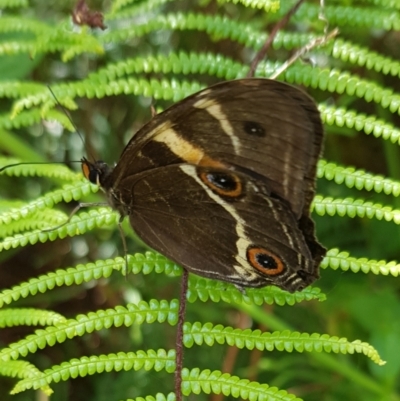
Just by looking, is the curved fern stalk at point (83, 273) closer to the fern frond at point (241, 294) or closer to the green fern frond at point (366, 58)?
the fern frond at point (241, 294)

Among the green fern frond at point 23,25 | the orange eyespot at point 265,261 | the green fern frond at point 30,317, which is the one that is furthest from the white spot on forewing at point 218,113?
the green fern frond at point 23,25

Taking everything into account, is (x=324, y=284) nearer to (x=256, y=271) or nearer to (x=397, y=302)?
(x=397, y=302)

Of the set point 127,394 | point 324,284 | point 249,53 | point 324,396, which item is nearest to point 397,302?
point 324,284

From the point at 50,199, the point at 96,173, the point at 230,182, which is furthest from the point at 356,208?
the point at 50,199

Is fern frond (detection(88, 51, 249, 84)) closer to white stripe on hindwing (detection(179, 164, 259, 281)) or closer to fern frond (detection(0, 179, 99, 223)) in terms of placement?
fern frond (detection(0, 179, 99, 223))

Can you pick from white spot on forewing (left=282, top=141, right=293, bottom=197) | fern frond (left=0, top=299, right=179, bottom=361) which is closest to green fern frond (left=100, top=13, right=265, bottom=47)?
white spot on forewing (left=282, top=141, right=293, bottom=197)
